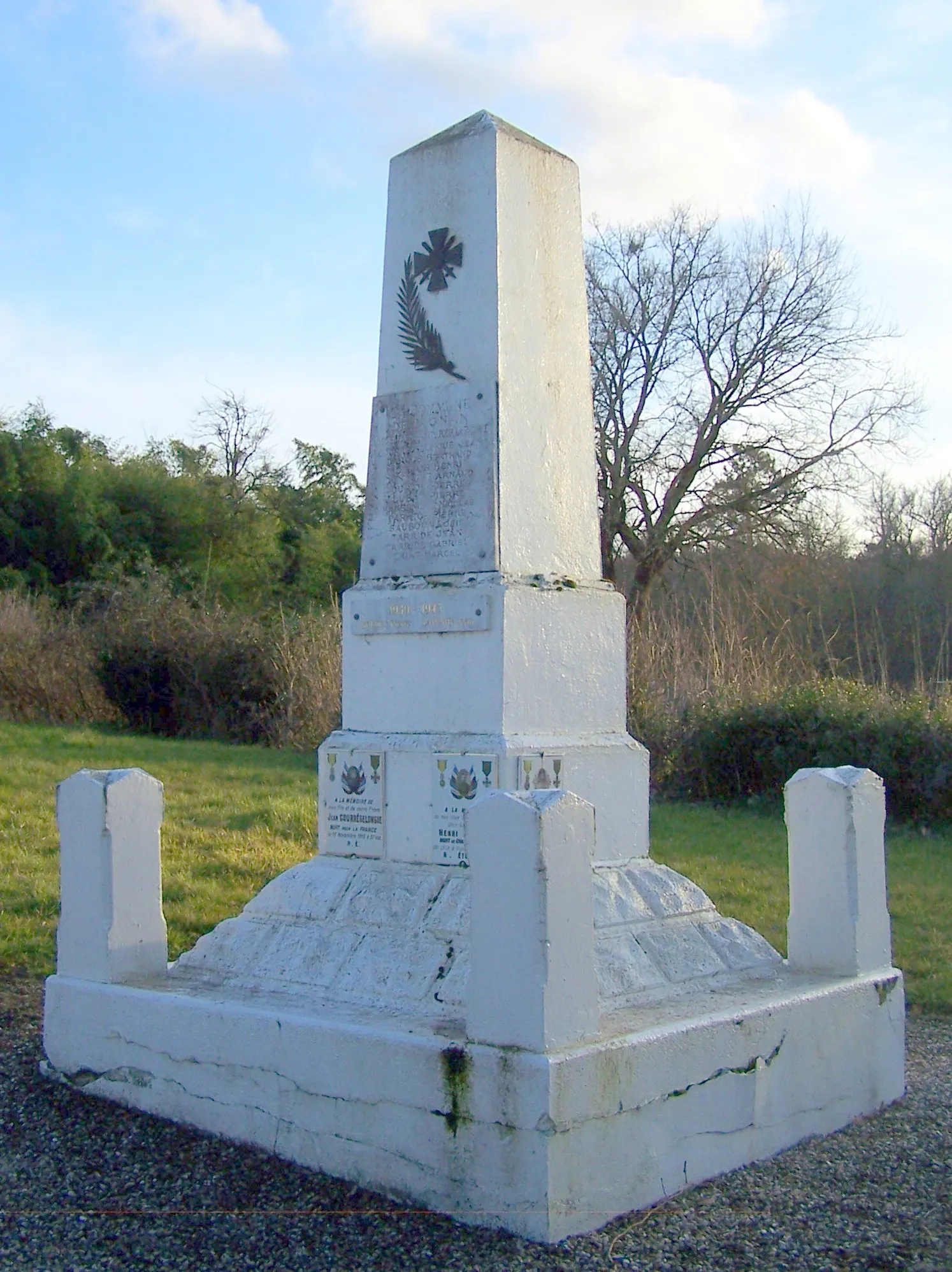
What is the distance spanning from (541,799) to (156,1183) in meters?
1.78

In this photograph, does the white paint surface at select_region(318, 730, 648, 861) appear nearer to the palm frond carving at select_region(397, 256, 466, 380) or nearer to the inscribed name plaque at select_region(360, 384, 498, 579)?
the inscribed name plaque at select_region(360, 384, 498, 579)

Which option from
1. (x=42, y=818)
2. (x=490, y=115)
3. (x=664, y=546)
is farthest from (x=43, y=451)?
(x=490, y=115)

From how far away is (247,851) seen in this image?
9.79 meters

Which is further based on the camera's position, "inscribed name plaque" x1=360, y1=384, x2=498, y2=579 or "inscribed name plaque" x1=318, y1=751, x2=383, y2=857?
"inscribed name plaque" x1=318, y1=751, x2=383, y2=857

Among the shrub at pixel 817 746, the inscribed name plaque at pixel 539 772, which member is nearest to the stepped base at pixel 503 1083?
the inscribed name plaque at pixel 539 772

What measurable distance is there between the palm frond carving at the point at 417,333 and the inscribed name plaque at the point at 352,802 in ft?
4.96

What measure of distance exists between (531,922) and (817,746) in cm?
1087

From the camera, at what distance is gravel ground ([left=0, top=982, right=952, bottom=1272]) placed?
3.68m

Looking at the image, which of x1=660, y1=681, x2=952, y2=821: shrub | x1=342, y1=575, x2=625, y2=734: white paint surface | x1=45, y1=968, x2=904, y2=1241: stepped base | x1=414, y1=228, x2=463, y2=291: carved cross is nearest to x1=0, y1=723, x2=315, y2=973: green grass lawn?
x1=45, y1=968, x2=904, y2=1241: stepped base

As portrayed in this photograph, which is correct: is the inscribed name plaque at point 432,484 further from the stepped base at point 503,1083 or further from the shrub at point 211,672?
the shrub at point 211,672

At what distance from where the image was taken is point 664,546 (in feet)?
92.9

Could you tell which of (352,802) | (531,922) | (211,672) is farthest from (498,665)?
(211,672)

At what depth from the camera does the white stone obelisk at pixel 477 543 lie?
16.0 ft

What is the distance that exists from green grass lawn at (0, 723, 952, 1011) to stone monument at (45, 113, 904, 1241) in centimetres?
234
